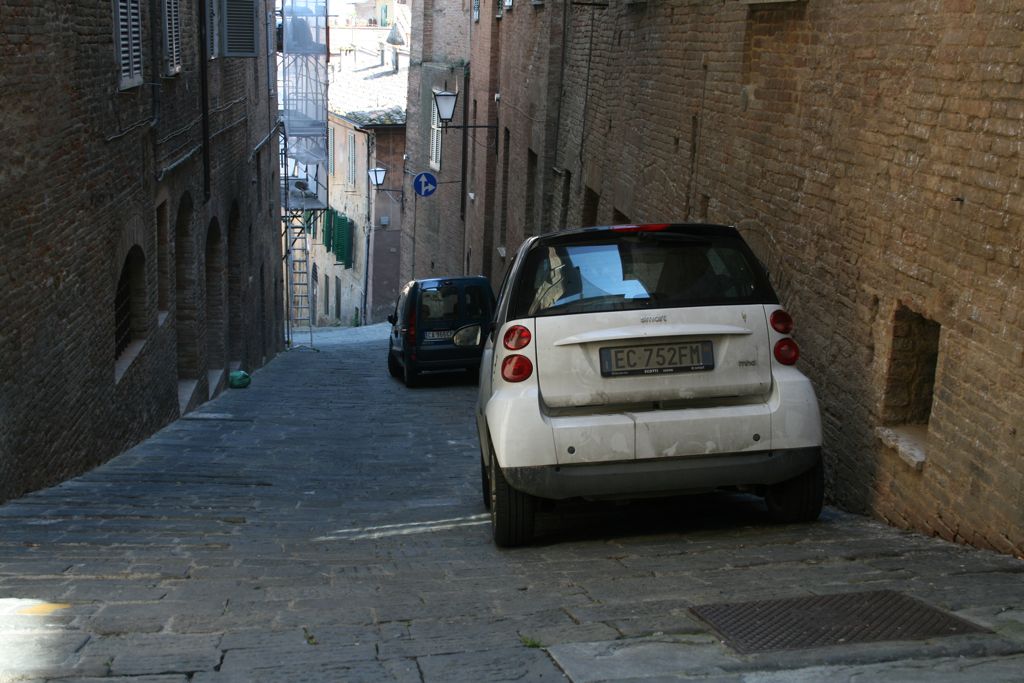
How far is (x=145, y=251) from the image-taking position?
13.2 metres

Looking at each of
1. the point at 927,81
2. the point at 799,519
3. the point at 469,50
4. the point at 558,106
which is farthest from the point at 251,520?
the point at 469,50

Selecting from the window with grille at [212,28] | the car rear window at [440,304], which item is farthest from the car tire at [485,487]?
the window with grille at [212,28]

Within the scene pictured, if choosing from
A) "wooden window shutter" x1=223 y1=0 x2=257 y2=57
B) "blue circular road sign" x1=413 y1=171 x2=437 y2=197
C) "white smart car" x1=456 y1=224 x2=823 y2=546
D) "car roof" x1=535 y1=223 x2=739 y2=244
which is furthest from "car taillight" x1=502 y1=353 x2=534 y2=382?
"blue circular road sign" x1=413 y1=171 x2=437 y2=197

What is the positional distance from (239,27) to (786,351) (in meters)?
14.8

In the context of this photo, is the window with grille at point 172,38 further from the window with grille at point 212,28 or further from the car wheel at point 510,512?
the car wheel at point 510,512

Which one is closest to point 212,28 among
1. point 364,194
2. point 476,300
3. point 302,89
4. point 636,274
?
point 476,300

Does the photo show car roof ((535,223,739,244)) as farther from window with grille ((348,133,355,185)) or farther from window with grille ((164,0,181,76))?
window with grille ((348,133,355,185))

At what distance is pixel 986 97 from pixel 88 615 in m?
4.26

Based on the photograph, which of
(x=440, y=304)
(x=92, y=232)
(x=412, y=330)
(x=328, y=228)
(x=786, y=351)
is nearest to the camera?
(x=786, y=351)

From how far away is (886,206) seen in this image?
6309 mm

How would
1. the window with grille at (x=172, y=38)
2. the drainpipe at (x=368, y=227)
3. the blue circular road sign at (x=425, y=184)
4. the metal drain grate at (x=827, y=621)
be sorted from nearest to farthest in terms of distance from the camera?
the metal drain grate at (x=827, y=621), the window with grille at (x=172, y=38), the blue circular road sign at (x=425, y=184), the drainpipe at (x=368, y=227)

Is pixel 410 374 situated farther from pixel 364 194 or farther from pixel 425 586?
pixel 364 194

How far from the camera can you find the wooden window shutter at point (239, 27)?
18.5 m

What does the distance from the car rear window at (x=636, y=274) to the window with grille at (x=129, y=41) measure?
706 cm
